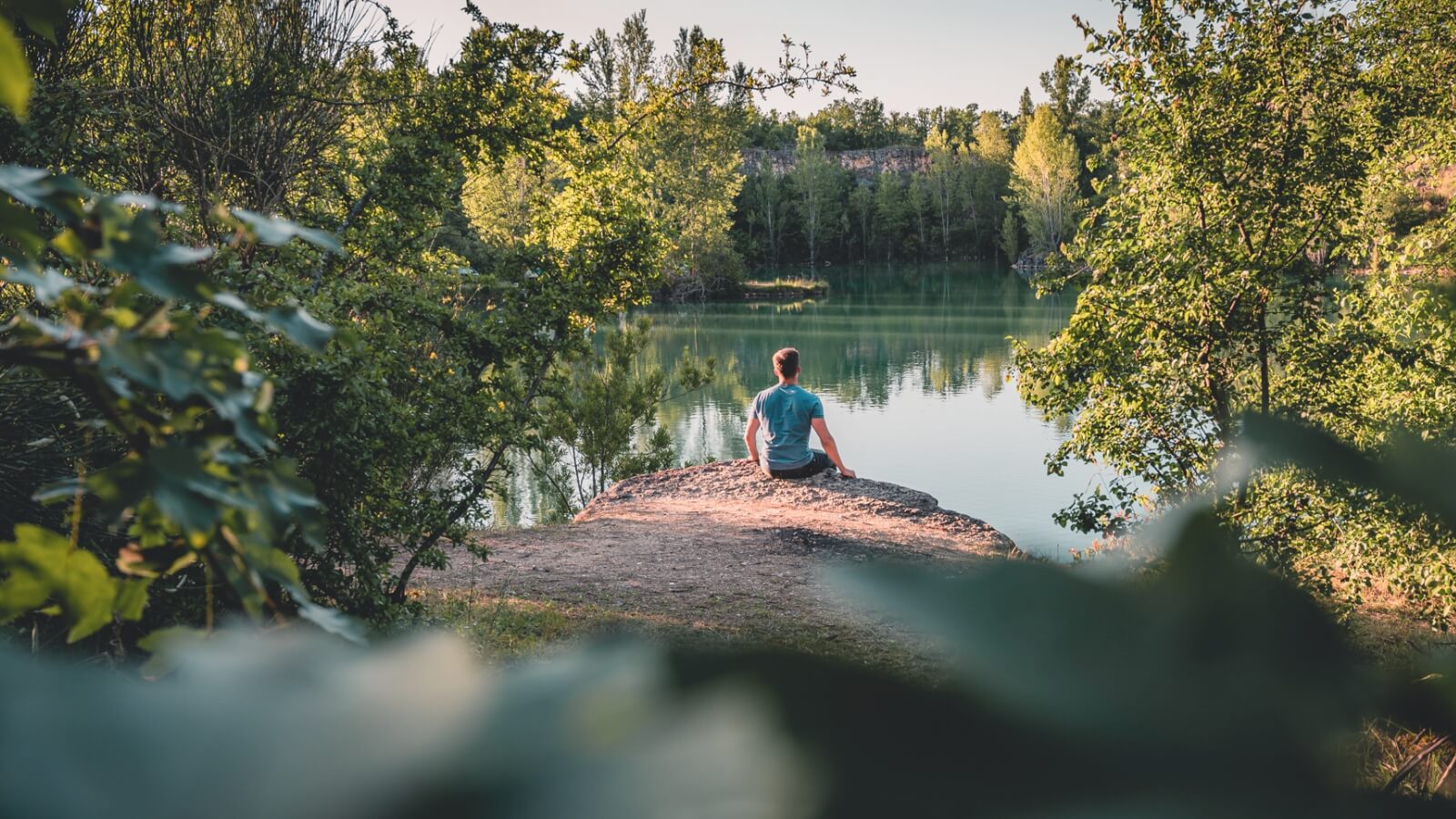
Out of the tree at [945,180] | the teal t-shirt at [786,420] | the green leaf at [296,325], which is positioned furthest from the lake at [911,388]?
the tree at [945,180]

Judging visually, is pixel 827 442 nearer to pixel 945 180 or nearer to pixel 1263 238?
pixel 1263 238

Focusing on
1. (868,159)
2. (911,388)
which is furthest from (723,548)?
(868,159)

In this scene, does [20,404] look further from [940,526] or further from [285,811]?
[940,526]

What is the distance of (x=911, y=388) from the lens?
24.2 meters

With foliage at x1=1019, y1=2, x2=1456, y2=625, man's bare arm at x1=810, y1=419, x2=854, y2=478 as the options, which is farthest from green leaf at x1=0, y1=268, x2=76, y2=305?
man's bare arm at x1=810, y1=419, x2=854, y2=478

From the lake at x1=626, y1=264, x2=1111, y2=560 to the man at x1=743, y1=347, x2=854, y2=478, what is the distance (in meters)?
2.37

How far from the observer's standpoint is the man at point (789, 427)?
34.9ft

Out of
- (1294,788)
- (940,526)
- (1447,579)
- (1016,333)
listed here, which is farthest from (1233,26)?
(1016,333)

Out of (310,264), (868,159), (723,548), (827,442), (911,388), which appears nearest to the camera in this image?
(310,264)

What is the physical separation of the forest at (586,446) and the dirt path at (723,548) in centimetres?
106

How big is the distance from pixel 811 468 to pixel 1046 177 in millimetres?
52982

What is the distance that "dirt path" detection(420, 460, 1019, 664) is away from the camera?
23.1 feet

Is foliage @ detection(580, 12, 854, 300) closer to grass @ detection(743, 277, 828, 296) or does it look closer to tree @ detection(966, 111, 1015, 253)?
grass @ detection(743, 277, 828, 296)

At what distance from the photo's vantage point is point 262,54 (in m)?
7.27
